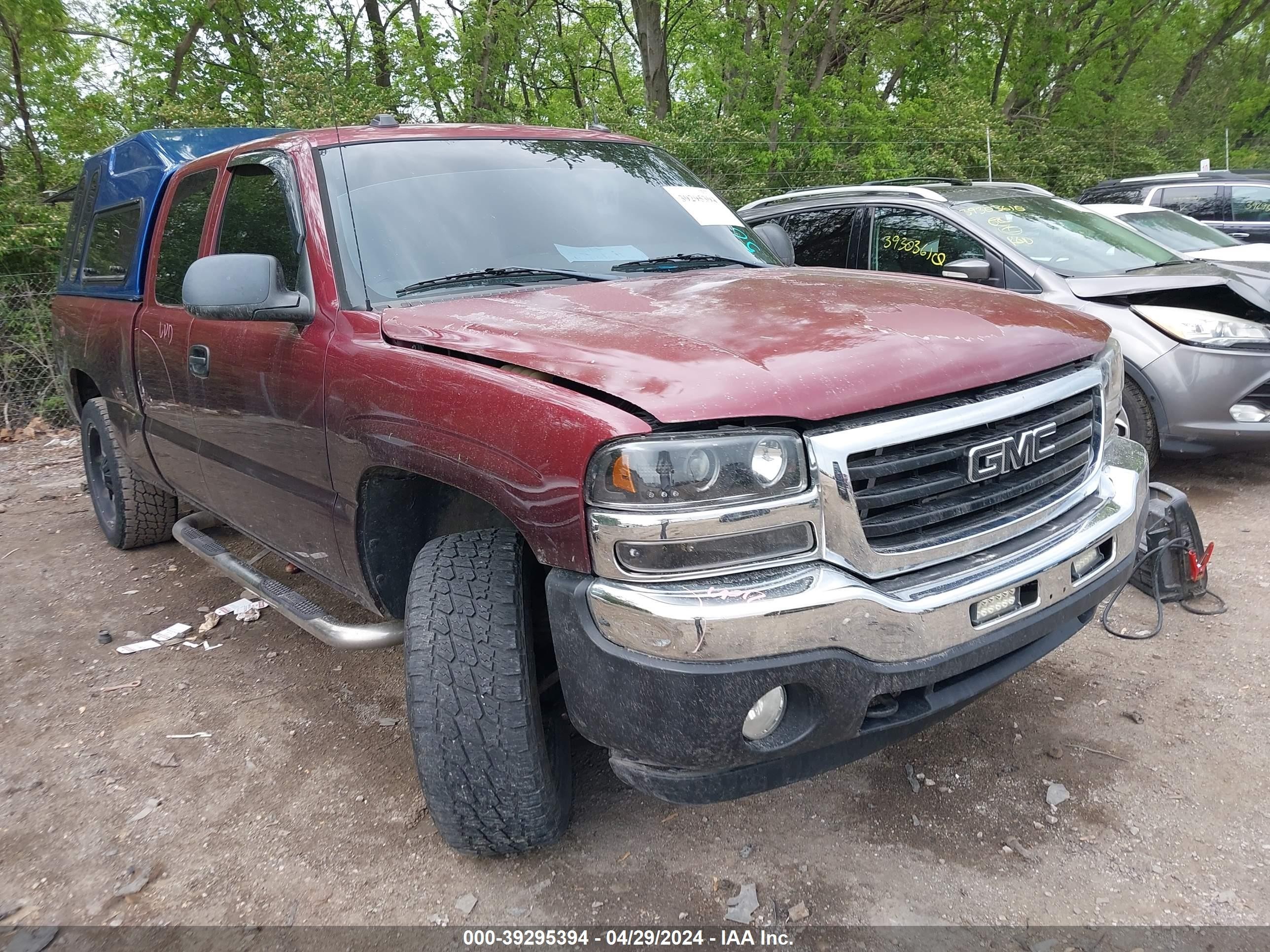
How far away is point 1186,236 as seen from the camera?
24.1 feet

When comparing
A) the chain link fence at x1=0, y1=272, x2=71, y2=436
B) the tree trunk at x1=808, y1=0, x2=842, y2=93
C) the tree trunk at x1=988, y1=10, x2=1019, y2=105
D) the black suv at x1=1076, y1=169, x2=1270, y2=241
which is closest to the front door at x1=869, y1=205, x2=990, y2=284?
the black suv at x1=1076, y1=169, x2=1270, y2=241

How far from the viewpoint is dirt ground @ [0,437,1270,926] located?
223 centimetres

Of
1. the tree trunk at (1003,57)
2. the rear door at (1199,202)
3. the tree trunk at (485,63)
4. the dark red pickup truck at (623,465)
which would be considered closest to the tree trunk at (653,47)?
the tree trunk at (485,63)

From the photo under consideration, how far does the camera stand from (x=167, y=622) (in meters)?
4.14

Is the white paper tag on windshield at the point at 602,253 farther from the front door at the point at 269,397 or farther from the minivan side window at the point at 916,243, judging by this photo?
the minivan side window at the point at 916,243

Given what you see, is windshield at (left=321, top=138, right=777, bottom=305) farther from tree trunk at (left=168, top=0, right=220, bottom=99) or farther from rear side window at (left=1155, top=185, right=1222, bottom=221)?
tree trunk at (left=168, top=0, right=220, bottom=99)

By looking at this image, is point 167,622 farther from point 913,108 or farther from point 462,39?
point 913,108

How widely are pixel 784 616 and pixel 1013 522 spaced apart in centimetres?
73

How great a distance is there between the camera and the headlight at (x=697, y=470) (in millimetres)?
1804

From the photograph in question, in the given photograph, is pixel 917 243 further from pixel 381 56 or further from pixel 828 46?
pixel 381 56

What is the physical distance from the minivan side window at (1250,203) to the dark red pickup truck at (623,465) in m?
8.98

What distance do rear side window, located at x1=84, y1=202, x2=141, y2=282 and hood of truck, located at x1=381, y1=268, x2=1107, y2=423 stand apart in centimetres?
249

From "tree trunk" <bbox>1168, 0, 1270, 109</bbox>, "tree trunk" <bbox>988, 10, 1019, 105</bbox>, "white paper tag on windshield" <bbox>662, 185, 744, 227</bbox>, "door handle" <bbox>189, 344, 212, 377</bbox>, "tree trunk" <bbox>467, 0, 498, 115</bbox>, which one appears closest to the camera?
"door handle" <bbox>189, 344, 212, 377</bbox>

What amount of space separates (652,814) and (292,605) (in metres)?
1.37
